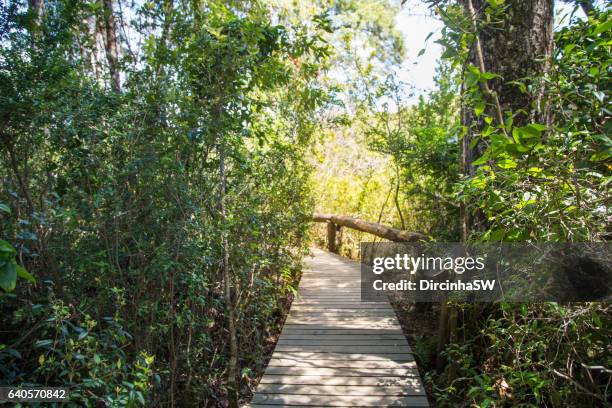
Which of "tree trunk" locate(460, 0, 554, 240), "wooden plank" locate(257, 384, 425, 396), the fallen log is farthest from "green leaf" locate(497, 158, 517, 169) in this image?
the fallen log

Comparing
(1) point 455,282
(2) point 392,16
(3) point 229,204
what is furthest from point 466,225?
(2) point 392,16

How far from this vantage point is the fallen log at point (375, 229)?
492 cm

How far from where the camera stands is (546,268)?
6.54ft

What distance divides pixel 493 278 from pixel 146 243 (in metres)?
2.12

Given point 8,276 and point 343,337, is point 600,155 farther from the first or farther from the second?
point 343,337

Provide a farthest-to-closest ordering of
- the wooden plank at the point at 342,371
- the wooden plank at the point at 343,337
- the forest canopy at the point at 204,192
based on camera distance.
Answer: the wooden plank at the point at 343,337
the wooden plank at the point at 342,371
the forest canopy at the point at 204,192

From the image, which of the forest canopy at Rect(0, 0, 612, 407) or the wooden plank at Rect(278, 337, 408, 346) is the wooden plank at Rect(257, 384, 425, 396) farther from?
the wooden plank at Rect(278, 337, 408, 346)

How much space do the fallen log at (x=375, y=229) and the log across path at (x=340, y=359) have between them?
0.84 m

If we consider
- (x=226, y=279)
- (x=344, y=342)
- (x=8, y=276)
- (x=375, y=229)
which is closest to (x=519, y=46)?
(x=226, y=279)

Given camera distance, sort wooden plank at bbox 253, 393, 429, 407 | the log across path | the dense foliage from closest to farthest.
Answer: the dense foliage, wooden plank at bbox 253, 393, 429, 407, the log across path

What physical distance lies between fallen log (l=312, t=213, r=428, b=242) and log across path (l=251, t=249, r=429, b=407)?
84cm

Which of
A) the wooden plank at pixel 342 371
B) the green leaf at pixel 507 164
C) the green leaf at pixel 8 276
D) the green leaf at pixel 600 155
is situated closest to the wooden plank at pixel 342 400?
the wooden plank at pixel 342 371

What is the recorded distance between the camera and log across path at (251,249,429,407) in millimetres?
3277

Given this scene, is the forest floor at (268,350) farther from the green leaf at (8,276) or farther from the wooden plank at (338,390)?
the green leaf at (8,276)
